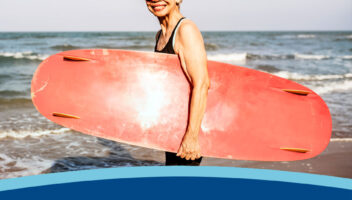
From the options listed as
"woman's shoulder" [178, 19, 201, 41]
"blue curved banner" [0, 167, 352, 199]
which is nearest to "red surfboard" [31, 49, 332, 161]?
"woman's shoulder" [178, 19, 201, 41]

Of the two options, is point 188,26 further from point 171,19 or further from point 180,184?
point 180,184

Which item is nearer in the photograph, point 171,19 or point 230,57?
point 171,19

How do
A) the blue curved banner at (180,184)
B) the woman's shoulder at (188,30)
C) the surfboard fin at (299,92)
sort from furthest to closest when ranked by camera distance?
the surfboard fin at (299,92) < the woman's shoulder at (188,30) < the blue curved banner at (180,184)

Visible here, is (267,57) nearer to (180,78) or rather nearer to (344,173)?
(344,173)

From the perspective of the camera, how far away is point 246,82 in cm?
224

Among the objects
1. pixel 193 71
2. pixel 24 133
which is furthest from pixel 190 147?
pixel 24 133

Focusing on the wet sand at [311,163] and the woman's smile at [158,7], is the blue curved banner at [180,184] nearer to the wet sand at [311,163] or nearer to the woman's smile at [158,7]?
the woman's smile at [158,7]

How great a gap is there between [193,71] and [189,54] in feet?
0.29

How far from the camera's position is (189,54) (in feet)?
5.29

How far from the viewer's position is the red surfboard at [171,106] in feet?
6.95

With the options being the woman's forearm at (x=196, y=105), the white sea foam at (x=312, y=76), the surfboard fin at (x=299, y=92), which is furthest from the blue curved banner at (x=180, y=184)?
the white sea foam at (x=312, y=76)

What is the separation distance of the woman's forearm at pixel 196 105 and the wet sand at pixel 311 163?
8.55ft

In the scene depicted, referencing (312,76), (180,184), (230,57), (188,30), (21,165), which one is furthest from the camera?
(230,57)

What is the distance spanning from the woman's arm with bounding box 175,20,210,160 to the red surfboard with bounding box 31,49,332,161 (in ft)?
1.15
